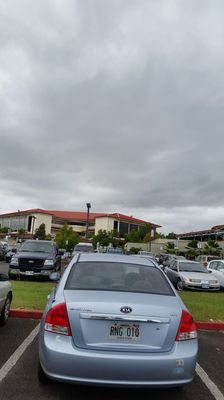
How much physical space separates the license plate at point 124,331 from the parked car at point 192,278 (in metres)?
14.1

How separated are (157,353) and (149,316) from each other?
0.36 meters

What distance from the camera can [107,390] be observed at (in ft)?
16.5

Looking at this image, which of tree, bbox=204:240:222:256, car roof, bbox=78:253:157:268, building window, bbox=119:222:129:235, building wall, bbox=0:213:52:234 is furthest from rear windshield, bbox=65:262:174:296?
building window, bbox=119:222:129:235

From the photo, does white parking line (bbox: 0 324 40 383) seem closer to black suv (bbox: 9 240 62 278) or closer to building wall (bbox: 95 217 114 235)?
black suv (bbox: 9 240 62 278)

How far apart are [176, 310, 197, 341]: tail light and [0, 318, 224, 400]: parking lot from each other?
84 centimetres

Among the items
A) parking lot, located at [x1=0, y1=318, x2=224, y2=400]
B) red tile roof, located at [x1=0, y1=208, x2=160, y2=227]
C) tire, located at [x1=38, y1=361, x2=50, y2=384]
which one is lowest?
parking lot, located at [x1=0, y1=318, x2=224, y2=400]

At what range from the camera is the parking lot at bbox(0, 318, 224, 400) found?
4.88 meters

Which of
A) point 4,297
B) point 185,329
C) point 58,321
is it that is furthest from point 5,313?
point 185,329

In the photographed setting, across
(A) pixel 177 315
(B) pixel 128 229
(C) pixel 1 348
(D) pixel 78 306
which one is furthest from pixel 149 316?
(B) pixel 128 229

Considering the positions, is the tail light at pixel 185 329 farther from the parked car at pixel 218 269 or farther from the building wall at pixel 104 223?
the building wall at pixel 104 223

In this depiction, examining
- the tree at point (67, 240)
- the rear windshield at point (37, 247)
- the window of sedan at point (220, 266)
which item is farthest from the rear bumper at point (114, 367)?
the tree at point (67, 240)

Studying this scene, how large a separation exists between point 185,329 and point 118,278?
3.99 ft

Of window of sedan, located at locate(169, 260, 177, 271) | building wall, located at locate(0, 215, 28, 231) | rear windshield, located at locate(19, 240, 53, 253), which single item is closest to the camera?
rear windshield, located at locate(19, 240, 53, 253)

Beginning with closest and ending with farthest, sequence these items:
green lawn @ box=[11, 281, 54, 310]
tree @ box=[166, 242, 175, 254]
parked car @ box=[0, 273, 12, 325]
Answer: parked car @ box=[0, 273, 12, 325] → green lawn @ box=[11, 281, 54, 310] → tree @ box=[166, 242, 175, 254]
